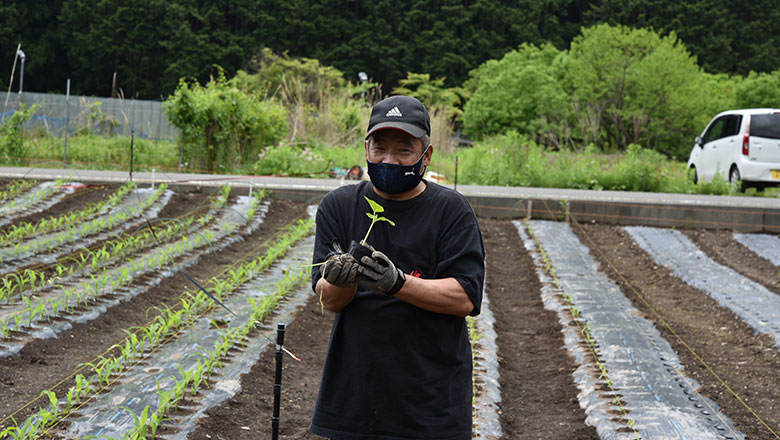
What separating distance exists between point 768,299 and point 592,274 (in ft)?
5.02

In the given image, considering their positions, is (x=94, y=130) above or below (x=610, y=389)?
above

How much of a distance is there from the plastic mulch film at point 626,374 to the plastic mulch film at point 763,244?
8.14ft

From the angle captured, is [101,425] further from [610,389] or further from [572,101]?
[572,101]

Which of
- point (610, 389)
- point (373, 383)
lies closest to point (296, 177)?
point (610, 389)

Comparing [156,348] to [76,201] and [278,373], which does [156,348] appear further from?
[76,201]

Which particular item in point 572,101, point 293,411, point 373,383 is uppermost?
point 572,101

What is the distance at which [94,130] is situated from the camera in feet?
56.9

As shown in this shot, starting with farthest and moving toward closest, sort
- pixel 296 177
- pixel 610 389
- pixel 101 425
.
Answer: pixel 296 177 < pixel 610 389 < pixel 101 425

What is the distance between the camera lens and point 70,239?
Result: 7.90m

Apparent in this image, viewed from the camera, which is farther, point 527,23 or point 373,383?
point 527,23

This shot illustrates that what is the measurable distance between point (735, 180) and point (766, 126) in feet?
2.99

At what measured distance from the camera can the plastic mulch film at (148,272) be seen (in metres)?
5.19

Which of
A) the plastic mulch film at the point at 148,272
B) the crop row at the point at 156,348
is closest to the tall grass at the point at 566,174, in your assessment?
the plastic mulch film at the point at 148,272

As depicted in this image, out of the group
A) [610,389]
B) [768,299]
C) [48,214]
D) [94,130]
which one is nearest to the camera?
[610,389]
